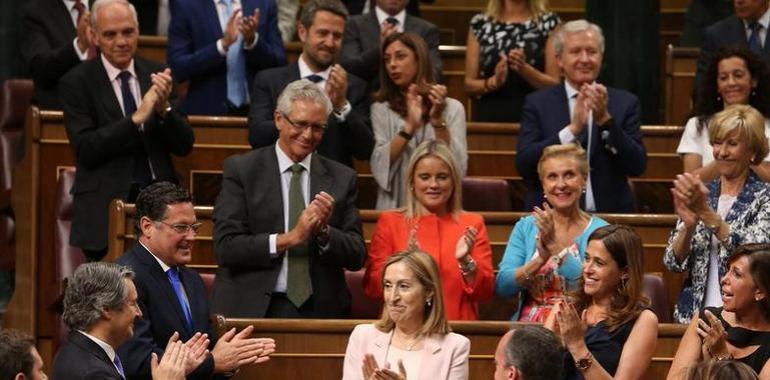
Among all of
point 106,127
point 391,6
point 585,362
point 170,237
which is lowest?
point 585,362

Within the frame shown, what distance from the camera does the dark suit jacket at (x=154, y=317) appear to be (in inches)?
191

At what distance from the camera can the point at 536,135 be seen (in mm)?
6543

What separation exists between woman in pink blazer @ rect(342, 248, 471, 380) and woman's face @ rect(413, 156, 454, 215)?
0.70 metres

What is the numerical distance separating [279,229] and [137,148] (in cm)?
87

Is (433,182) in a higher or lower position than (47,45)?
lower

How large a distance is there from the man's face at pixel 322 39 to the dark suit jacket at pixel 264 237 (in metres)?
0.81

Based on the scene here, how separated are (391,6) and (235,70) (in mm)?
713

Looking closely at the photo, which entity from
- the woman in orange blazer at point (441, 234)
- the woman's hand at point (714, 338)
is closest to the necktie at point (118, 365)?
the woman in orange blazer at point (441, 234)

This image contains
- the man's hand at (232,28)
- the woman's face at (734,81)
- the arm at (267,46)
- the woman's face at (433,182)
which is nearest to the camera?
the woman's face at (433,182)

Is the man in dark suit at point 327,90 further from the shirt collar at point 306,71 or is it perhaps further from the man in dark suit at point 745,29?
the man in dark suit at point 745,29

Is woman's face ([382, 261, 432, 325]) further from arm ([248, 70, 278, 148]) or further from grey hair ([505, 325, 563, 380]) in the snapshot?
arm ([248, 70, 278, 148])

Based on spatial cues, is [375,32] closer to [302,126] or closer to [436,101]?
[436,101]

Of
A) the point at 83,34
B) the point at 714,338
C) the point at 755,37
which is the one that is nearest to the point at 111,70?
the point at 83,34

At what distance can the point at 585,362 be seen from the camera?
4883mm
